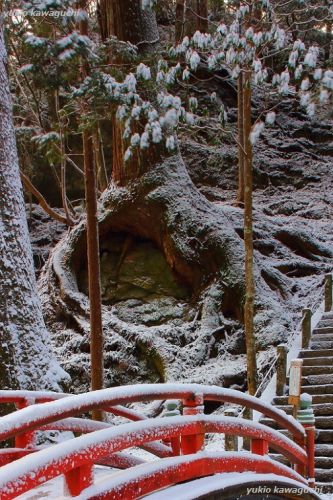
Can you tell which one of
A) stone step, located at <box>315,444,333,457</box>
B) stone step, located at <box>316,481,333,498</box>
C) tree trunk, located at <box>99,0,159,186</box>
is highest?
tree trunk, located at <box>99,0,159,186</box>

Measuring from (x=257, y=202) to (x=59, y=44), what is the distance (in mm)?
13054

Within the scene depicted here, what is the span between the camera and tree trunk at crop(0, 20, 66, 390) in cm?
546

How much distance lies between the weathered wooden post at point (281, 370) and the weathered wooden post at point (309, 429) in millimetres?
3158

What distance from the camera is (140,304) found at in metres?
12.9

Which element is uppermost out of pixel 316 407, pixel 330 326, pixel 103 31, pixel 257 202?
pixel 103 31

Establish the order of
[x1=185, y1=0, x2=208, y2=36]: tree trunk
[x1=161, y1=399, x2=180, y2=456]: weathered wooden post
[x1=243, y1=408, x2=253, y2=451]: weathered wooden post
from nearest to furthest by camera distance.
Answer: [x1=161, y1=399, x2=180, y2=456]: weathered wooden post → [x1=243, y1=408, x2=253, y2=451]: weathered wooden post → [x1=185, y1=0, x2=208, y2=36]: tree trunk

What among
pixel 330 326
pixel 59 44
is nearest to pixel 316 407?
pixel 330 326

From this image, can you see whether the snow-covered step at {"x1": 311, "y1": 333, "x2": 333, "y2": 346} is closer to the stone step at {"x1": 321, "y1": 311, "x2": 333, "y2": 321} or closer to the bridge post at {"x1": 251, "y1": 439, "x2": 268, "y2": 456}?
the stone step at {"x1": 321, "y1": 311, "x2": 333, "y2": 321}

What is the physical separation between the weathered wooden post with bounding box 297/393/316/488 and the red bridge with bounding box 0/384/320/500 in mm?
661

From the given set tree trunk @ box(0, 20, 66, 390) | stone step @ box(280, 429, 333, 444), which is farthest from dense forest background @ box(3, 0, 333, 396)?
stone step @ box(280, 429, 333, 444)

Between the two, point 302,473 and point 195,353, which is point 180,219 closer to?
point 195,353

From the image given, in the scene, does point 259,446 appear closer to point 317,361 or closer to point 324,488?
point 324,488

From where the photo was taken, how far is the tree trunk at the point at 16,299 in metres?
5.46

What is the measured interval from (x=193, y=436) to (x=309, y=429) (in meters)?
2.51
